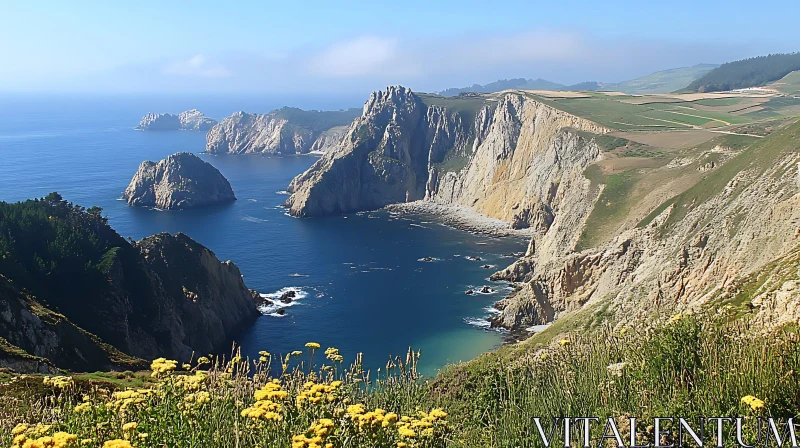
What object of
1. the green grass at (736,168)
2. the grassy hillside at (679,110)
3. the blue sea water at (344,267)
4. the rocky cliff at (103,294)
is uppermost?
the grassy hillside at (679,110)

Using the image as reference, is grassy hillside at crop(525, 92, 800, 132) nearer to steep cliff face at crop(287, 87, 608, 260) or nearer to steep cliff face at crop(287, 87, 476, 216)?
steep cliff face at crop(287, 87, 608, 260)

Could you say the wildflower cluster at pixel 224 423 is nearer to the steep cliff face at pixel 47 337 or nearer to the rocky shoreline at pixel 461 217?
the steep cliff face at pixel 47 337

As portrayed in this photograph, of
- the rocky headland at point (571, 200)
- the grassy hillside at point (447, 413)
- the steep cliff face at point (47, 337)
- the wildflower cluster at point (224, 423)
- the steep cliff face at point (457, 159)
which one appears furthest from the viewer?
the steep cliff face at point (457, 159)

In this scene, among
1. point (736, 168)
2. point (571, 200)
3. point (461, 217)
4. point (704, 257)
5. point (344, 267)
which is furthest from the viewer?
point (461, 217)

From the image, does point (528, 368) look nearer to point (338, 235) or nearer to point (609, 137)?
point (609, 137)

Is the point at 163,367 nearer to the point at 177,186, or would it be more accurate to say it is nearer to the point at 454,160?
the point at 177,186

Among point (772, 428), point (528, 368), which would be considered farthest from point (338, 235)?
point (772, 428)

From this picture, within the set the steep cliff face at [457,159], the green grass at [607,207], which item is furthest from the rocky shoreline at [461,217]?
the green grass at [607,207]

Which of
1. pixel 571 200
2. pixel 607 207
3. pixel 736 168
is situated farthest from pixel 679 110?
pixel 736 168
